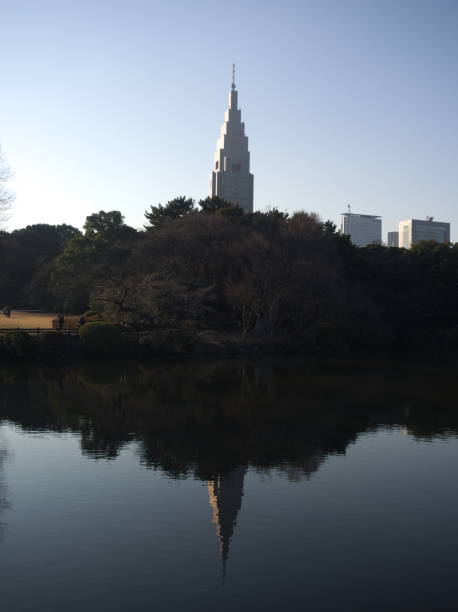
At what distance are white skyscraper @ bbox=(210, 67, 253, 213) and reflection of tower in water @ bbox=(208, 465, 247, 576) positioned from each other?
412ft

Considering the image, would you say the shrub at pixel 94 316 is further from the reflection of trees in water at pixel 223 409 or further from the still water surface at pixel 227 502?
the still water surface at pixel 227 502

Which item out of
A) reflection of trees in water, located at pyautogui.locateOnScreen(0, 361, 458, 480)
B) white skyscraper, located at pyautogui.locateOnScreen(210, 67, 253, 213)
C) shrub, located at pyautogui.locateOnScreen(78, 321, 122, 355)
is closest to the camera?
reflection of trees in water, located at pyautogui.locateOnScreen(0, 361, 458, 480)

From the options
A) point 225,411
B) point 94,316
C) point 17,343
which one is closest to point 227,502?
point 225,411

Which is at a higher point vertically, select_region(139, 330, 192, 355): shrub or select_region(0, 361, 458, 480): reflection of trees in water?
select_region(139, 330, 192, 355): shrub

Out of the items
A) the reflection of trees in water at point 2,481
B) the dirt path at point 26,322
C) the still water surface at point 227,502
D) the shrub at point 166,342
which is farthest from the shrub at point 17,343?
the reflection of trees in water at point 2,481

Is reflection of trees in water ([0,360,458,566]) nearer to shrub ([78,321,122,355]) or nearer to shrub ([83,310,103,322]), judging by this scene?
shrub ([78,321,122,355])

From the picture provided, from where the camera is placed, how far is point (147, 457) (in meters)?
13.9

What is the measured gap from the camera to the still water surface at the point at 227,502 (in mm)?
8023

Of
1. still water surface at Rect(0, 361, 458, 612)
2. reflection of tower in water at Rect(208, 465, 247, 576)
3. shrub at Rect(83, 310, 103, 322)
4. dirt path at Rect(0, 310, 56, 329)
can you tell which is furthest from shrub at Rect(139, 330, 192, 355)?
reflection of tower in water at Rect(208, 465, 247, 576)

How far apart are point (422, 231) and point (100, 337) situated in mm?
159745

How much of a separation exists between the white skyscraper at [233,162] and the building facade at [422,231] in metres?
58.2

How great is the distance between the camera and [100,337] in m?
31.8

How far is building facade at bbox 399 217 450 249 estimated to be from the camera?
17410 cm

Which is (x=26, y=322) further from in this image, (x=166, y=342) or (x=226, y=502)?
(x=226, y=502)
